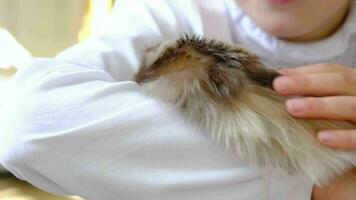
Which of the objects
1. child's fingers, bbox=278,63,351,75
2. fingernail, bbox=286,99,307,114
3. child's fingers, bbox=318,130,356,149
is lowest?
child's fingers, bbox=318,130,356,149

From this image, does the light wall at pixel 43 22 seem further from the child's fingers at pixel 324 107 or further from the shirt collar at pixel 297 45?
the child's fingers at pixel 324 107

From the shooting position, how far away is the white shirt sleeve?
54 cm

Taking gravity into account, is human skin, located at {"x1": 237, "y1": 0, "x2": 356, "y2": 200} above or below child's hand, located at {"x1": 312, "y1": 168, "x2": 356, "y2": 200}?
above

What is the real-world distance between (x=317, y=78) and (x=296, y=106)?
8 centimetres

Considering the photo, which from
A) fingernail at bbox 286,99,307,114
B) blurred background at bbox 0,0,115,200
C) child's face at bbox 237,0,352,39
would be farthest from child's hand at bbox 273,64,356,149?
blurred background at bbox 0,0,115,200

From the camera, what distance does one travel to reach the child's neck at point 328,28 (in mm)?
792

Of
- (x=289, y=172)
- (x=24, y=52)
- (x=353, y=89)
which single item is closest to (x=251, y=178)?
(x=289, y=172)

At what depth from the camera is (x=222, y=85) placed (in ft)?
1.67

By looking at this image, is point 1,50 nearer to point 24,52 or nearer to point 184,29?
point 24,52

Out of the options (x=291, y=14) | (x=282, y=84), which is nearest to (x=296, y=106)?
(x=282, y=84)

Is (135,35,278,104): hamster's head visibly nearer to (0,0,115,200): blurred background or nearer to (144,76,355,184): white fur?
(144,76,355,184): white fur

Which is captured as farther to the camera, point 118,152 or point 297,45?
point 297,45

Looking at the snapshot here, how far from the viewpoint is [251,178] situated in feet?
1.73

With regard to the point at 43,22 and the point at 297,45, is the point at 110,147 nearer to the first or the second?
the point at 297,45
